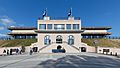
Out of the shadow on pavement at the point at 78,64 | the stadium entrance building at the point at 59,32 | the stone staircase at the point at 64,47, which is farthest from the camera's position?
the stadium entrance building at the point at 59,32

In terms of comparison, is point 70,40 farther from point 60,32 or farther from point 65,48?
point 65,48

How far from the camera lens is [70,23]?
237ft

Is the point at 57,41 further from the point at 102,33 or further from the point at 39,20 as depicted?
the point at 102,33

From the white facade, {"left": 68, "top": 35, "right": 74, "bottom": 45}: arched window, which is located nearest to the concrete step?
the white facade

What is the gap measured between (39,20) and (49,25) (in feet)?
13.7

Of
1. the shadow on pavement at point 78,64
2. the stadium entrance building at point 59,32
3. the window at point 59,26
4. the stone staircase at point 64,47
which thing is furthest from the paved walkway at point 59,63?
the window at point 59,26

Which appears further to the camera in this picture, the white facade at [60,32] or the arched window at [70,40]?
the arched window at [70,40]

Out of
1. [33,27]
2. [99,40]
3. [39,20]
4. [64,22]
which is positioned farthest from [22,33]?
[99,40]

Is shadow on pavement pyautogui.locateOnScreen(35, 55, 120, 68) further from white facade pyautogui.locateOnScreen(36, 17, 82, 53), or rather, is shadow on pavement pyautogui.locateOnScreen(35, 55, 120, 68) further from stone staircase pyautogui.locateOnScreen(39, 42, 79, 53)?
white facade pyautogui.locateOnScreen(36, 17, 82, 53)

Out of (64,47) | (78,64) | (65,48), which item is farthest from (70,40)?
(78,64)

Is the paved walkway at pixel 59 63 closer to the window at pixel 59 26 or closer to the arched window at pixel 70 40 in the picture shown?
the arched window at pixel 70 40

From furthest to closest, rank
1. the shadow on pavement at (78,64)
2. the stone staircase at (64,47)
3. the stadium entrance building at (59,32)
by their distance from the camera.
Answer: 1. the stadium entrance building at (59,32)
2. the stone staircase at (64,47)
3. the shadow on pavement at (78,64)

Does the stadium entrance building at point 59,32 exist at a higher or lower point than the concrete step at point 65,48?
higher

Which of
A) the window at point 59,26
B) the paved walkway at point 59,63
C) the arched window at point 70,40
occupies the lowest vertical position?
the paved walkway at point 59,63
